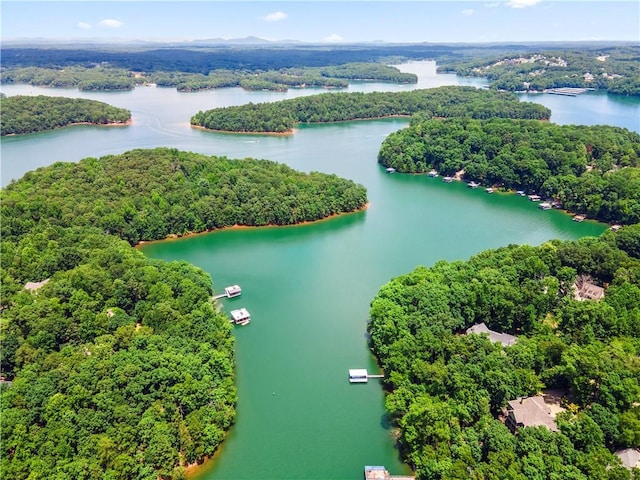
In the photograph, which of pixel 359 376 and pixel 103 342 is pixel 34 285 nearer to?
pixel 103 342

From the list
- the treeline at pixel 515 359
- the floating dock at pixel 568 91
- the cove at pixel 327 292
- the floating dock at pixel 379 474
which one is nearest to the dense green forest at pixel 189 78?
the floating dock at pixel 568 91

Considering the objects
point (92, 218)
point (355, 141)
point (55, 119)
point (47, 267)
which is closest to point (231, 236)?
point (92, 218)

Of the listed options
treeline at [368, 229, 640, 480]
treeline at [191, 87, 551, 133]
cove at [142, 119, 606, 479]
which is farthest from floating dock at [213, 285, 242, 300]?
treeline at [191, 87, 551, 133]

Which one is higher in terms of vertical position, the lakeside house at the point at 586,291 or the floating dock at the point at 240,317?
the lakeside house at the point at 586,291

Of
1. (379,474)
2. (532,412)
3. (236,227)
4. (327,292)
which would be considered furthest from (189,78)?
(532,412)

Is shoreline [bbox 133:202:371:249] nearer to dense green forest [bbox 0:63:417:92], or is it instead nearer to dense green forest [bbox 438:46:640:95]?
dense green forest [bbox 438:46:640:95]

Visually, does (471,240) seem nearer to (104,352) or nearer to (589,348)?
(589,348)

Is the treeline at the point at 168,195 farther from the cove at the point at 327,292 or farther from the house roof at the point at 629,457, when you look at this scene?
the house roof at the point at 629,457
